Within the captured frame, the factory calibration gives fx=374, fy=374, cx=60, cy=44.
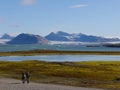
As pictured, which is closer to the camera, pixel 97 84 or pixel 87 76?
pixel 97 84

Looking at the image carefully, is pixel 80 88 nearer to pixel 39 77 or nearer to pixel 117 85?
pixel 117 85

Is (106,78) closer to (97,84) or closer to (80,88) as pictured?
(97,84)

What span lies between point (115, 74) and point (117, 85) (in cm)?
1627

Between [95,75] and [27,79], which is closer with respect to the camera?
[27,79]

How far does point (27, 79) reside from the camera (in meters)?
68.5

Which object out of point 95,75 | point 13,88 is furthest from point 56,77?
point 13,88

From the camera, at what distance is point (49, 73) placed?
85188 mm

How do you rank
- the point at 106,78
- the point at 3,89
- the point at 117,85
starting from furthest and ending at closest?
the point at 106,78 → the point at 117,85 → the point at 3,89

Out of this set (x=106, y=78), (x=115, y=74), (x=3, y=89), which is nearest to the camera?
(x=3, y=89)

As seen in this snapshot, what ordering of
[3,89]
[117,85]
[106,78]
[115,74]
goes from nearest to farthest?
[3,89] → [117,85] → [106,78] → [115,74]

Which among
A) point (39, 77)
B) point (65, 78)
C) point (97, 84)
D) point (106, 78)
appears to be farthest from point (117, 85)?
point (39, 77)

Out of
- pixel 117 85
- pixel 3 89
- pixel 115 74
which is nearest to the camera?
pixel 3 89

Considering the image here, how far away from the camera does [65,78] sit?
77.9 m

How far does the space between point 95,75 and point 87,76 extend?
1.83 m
